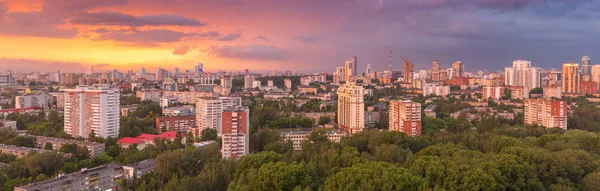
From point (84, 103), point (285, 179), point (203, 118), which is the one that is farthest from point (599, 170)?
point (84, 103)

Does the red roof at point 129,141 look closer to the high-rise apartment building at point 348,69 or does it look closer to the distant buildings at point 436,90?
the distant buildings at point 436,90

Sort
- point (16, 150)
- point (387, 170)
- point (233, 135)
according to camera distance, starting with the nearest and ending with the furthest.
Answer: point (387, 170)
point (16, 150)
point (233, 135)

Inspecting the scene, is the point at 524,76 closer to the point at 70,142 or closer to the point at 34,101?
the point at 34,101

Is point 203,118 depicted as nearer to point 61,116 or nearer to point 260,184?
point 61,116

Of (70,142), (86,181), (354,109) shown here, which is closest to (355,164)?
(86,181)

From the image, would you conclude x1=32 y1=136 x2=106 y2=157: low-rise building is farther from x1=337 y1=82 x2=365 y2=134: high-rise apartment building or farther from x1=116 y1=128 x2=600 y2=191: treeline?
x1=337 y1=82 x2=365 y2=134: high-rise apartment building

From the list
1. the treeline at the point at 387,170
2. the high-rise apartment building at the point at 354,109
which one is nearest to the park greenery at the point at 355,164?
the treeline at the point at 387,170
